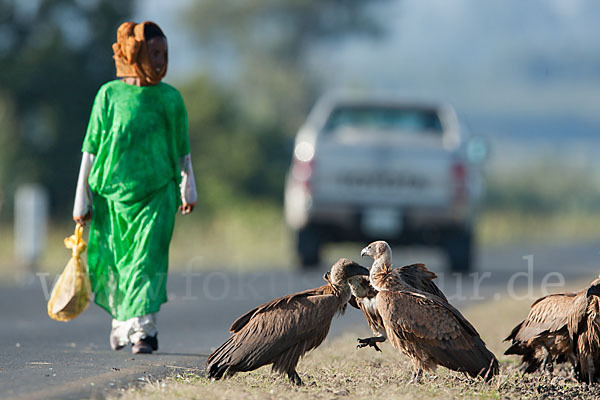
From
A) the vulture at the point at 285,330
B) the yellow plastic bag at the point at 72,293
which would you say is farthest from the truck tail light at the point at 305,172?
the vulture at the point at 285,330

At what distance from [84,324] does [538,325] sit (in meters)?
5.29

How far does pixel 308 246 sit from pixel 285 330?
32.2ft

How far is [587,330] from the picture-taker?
675 cm

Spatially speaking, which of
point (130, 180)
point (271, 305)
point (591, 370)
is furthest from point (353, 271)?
point (130, 180)

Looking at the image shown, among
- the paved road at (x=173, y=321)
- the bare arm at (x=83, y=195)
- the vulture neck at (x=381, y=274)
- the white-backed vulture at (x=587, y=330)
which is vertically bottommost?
the paved road at (x=173, y=321)

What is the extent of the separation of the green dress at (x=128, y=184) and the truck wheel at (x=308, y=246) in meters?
7.86

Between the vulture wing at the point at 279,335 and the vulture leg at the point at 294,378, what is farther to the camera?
the vulture leg at the point at 294,378

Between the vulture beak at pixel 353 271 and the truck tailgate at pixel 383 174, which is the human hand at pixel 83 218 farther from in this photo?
the truck tailgate at pixel 383 174

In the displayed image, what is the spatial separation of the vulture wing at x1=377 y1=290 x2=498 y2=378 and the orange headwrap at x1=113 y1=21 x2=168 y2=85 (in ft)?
8.80

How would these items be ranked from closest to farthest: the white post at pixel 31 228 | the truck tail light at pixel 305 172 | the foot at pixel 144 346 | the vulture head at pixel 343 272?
1. the vulture head at pixel 343 272
2. the foot at pixel 144 346
3. the truck tail light at pixel 305 172
4. the white post at pixel 31 228

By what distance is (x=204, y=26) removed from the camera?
68812 mm

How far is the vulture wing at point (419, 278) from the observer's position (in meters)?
7.00

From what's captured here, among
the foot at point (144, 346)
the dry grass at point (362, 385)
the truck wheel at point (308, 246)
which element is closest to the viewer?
the dry grass at point (362, 385)

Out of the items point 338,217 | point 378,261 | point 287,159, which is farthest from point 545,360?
point 287,159
